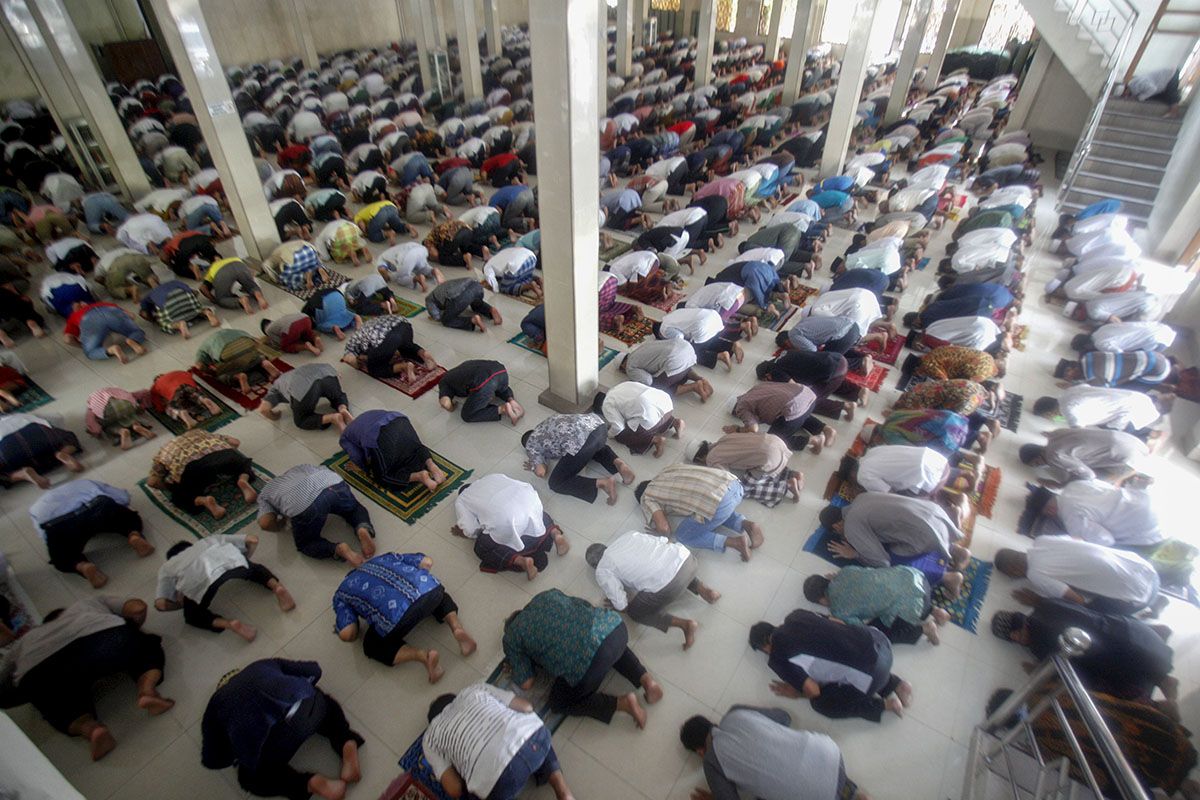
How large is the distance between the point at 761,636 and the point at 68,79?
10675 mm

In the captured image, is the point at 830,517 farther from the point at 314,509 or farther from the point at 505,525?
the point at 314,509

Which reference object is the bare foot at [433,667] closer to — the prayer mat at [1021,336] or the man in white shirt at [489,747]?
the man in white shirt at [489,747]

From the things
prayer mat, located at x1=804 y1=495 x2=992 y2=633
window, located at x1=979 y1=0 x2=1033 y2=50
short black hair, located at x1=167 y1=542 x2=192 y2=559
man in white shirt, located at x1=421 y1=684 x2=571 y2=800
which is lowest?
prayer mat, located at x1=804 y1=495 x2=992 y2=633

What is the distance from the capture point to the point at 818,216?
7578 millimetres

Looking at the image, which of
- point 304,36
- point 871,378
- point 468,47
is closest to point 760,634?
point 871,378

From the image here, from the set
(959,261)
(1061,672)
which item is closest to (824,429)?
(1061,672)

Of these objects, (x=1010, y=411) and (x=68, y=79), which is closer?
(x=1010, y=411)

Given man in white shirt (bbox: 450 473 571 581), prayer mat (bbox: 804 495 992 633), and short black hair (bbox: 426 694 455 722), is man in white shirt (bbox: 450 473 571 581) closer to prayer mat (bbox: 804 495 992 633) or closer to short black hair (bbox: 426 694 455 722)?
short black hair (bbox: 426 694 455 722)

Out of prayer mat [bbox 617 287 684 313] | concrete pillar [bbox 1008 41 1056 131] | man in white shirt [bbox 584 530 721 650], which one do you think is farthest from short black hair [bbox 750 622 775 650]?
concrete pillar [bbox 1008 41 1056 131]

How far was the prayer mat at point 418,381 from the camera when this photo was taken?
17.5 feet

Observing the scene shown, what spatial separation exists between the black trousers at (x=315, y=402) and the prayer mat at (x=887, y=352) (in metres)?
4.71

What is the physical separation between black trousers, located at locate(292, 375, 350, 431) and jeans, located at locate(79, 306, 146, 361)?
2203mm

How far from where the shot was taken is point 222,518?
163 inches

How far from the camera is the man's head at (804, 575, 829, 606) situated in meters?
3.57
